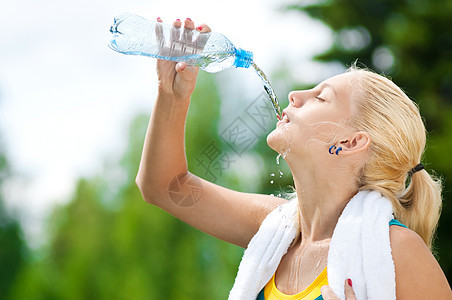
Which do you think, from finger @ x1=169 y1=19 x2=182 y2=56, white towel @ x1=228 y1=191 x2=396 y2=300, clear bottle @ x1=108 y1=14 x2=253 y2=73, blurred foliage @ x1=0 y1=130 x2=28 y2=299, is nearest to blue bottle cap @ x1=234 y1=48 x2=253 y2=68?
clear bottle @ x1=108 y1=14 x2=253 y2=73

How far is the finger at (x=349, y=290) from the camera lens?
188 centimetres

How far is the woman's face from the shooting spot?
→ 2164 millimetres

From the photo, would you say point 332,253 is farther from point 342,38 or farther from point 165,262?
point 165,262

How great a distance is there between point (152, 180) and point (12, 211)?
54.3 feet

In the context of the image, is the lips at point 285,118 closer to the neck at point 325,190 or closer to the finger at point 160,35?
the neck at point 325,190

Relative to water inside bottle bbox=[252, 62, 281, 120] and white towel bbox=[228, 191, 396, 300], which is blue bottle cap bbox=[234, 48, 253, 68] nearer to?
water inside bottle bbox=[252, 62, 281, 120]

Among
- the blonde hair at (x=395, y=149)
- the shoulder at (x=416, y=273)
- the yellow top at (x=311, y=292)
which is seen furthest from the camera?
the blonde hair at (x=395, y=149)

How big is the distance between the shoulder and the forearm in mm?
936

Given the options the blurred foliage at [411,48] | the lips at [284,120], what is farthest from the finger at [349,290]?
the blurred foliage at [411,48]

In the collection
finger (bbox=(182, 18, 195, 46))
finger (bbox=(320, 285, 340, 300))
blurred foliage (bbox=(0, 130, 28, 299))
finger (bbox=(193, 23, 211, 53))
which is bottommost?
blurred foliage (bbox=(0, 130, 28, 299))

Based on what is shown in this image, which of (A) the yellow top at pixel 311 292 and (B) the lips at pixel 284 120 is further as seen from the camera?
(B) the lips at pixel 284 120

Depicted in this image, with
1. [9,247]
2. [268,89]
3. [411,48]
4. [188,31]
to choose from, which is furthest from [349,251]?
[9,247]

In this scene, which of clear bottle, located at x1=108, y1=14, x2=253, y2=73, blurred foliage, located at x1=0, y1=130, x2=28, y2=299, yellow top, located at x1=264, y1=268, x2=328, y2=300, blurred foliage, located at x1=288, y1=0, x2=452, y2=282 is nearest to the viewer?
yellow top, located at x1=264, y1=268, x2=328, y2=300

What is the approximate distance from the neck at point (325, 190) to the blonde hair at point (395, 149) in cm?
6
